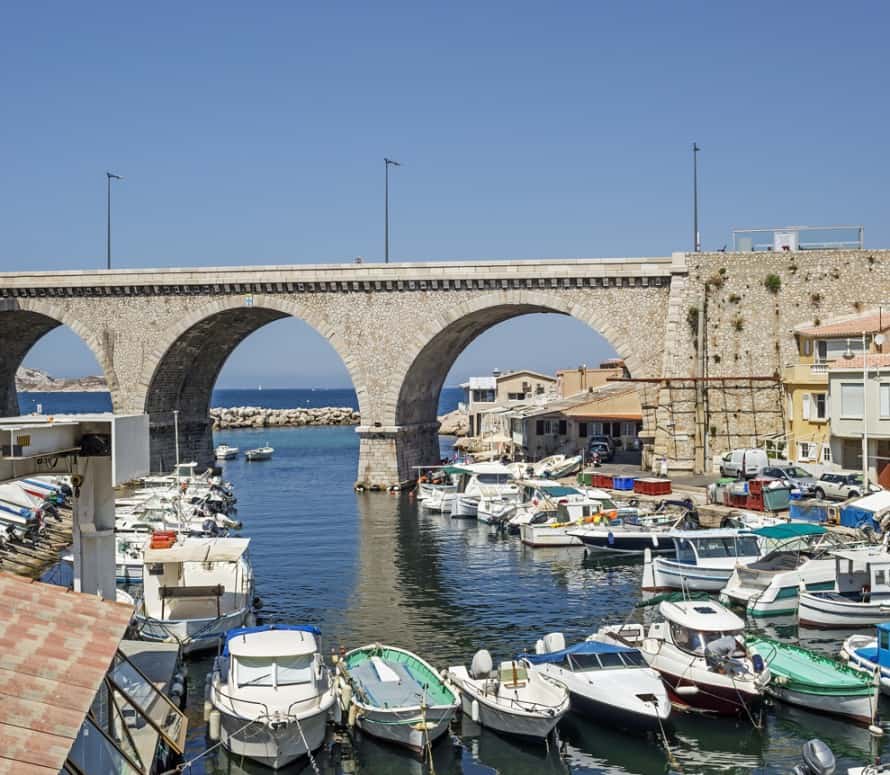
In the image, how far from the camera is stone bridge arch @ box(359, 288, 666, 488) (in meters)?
47.2

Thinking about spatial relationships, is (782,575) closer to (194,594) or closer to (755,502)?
(755,502)

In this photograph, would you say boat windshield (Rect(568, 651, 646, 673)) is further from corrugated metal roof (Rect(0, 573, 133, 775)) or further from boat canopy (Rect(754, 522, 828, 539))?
boat canopy (Rect(754, 522, 828, 539))

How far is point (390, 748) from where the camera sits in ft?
59.7

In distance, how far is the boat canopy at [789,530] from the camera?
2972cm

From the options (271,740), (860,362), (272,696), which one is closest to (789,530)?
(860,362)

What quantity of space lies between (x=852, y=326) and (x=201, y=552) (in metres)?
28.3

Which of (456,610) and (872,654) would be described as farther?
(456,610)

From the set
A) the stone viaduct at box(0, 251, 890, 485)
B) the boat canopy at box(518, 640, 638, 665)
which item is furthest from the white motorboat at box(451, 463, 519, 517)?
the boat canopy at box(518, 640, 638, 665)

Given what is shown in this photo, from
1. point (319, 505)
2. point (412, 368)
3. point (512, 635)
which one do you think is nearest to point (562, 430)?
point (412, 368)

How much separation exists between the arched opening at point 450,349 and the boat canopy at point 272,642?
29892mm

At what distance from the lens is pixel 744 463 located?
41.4 metres

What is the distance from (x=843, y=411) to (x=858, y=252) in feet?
33.0

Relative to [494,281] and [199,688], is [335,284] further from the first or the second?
[199,688]

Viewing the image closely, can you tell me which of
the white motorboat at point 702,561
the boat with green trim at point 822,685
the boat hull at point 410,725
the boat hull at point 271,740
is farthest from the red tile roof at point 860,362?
the boat hull at point 271,740
